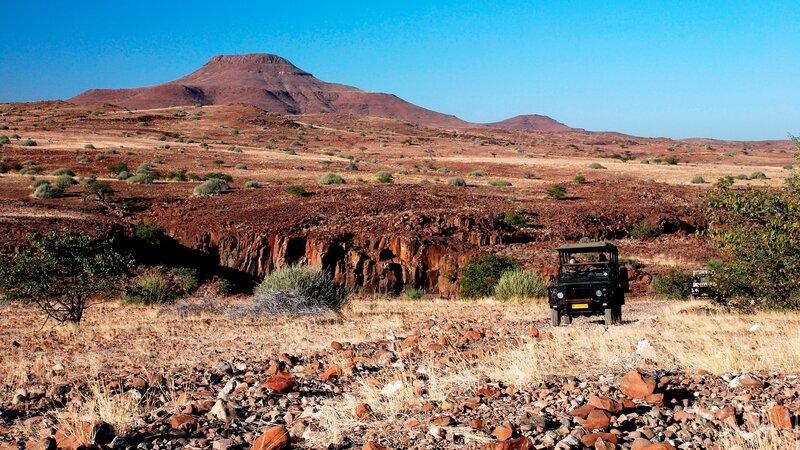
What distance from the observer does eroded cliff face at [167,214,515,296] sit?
2888 centimetres

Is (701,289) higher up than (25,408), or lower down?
lower down

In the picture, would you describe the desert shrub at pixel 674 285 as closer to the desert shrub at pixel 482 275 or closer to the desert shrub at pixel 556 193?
the desert shrub at pixel 482 275

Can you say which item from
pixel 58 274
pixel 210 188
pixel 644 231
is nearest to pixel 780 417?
pixel 58 274

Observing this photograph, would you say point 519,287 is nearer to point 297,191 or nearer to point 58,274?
point 58,274

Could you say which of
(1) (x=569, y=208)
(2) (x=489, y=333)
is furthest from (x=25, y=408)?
(1) (x=569, y=208)

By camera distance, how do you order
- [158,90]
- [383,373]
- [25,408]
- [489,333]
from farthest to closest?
[158,90] < [489,333] < [383,373] < [25,408]

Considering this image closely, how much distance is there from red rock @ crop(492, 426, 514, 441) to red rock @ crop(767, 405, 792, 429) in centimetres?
222

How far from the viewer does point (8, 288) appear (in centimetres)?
1620

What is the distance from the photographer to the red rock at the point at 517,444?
508 cm

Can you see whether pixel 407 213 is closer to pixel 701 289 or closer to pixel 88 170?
pixel 701 289

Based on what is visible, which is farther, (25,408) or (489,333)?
(489,333)

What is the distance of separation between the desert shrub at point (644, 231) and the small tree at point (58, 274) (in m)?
25.8

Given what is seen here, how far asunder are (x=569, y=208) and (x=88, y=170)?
32309 millimetres

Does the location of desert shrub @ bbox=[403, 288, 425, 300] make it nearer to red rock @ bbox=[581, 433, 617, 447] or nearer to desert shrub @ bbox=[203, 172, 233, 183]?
desert shrub @ bbox=[203, 172, 233, 183]
